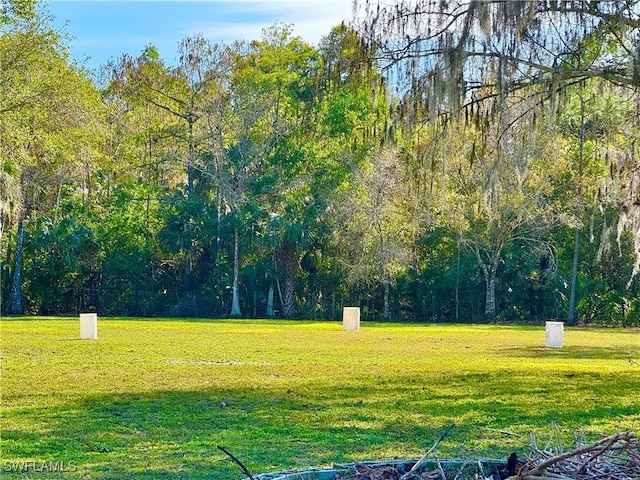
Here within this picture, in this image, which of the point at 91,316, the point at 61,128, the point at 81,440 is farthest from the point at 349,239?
the point at 81,440

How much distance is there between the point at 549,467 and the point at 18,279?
1521 inches

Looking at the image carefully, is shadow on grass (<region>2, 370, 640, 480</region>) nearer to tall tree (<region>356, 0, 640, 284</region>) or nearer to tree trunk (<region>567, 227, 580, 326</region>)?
tall tree (<region>356, 0, 640, 284</region>)

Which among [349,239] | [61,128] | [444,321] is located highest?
[61,128]

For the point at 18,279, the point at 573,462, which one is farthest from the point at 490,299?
the point at 573,462

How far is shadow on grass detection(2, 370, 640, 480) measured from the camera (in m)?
7.10

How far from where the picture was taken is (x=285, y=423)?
9.11 meters

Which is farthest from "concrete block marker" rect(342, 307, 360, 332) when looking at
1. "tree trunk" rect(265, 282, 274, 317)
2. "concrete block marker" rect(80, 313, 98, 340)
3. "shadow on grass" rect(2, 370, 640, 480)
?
"shadow on grass" rect(2, 370, 640, 480)

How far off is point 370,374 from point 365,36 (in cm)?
517

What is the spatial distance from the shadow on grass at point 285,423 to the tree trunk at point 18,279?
28357 millimetres

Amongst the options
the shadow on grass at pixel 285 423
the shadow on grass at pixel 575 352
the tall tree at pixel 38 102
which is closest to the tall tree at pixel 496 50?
the shadow on grass at pixel 285 423

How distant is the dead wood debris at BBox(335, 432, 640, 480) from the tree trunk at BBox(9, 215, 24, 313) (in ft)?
123

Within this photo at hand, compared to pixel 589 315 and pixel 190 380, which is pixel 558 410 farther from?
pixel 589 315

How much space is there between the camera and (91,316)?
67.6 feet

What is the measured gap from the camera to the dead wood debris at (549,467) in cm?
186
